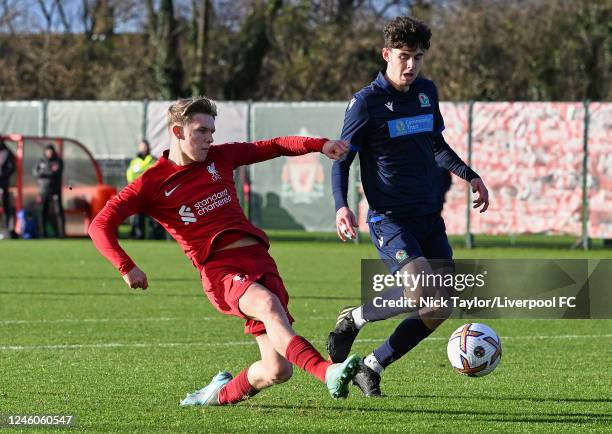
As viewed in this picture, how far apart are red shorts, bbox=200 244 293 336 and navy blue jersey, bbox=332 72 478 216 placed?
Answer: 93 cm

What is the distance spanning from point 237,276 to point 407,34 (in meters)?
1.74

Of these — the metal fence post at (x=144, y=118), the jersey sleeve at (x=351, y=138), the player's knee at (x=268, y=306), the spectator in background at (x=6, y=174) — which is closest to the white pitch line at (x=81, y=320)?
the jersey sleeve at (x=351, y=138)

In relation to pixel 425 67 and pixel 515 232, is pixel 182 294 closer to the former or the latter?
pixel 515 232

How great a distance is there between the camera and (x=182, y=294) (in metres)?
13.9

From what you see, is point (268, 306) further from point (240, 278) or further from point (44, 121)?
point (44, 121)

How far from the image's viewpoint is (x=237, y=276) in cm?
624

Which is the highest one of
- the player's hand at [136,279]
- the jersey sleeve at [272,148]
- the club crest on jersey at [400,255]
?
the jersey sleeve at [272,148]

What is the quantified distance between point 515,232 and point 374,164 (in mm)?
15828

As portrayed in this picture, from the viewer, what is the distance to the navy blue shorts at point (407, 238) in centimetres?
708

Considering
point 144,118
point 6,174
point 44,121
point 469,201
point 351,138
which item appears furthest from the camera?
point 44,121

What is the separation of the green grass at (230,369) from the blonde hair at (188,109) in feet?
4.90

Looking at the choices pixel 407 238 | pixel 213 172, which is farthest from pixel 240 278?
pixel 407 238

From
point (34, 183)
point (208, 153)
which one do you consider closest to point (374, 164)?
point (208, 153)

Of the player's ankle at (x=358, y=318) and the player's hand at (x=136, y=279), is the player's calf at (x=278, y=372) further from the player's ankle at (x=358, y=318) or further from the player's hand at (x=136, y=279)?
the player's ankle at (x=358, y=318)
